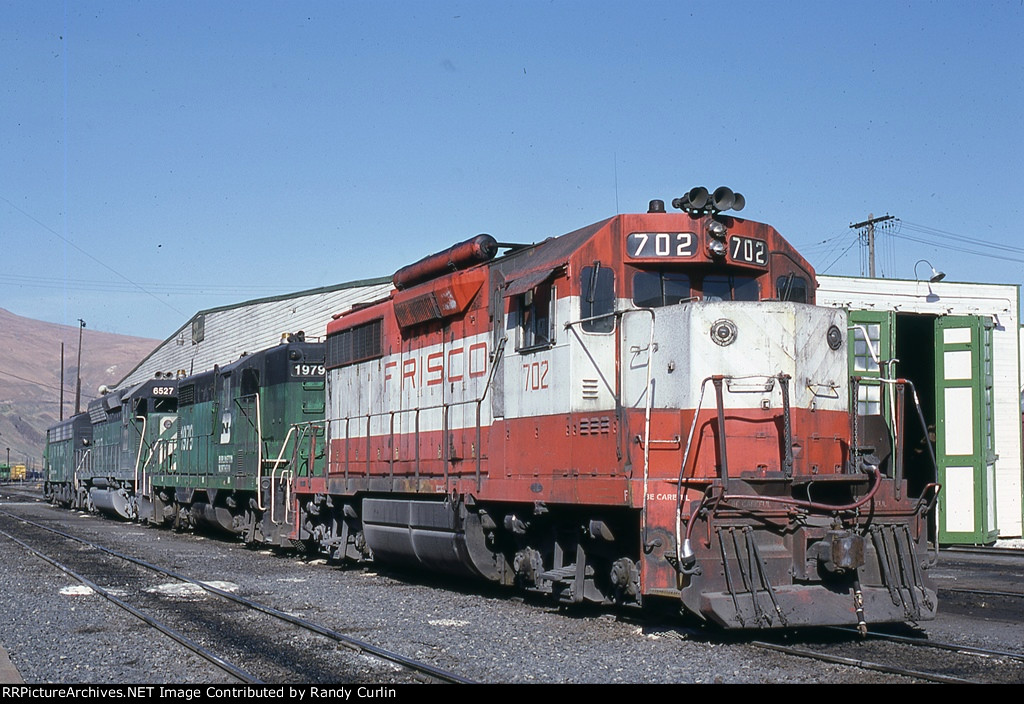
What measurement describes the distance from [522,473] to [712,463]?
7.33 ft

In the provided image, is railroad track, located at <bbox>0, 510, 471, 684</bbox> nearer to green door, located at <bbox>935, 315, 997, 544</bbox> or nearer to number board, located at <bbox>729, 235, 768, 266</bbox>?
number board, located at <bbox>729, 235, 768, 266</bbox>

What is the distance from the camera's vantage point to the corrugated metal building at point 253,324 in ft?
105

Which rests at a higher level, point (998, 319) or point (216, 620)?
point (998, 319)

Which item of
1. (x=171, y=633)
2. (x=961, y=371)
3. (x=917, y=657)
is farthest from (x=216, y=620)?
(x=961, y=371)

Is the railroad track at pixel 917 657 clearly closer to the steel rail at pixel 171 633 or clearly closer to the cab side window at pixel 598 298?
the cab side window at pixel 598 298

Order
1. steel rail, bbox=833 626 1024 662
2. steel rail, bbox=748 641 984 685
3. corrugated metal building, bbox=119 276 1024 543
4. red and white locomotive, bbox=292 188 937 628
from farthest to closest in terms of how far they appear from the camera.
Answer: corrugated metal building, bbox=119 276 1024 543, red and white locomotive, bbox=292 188 937 628, steel rail, bbox=833 626 1024 662, steel rail, bbox=748 641 984 685

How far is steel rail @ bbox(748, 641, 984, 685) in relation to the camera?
6832mm

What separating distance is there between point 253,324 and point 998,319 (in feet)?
81.9

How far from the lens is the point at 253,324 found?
125 ft

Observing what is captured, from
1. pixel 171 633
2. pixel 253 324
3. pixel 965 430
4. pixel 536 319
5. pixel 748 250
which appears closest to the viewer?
pixel 171 633

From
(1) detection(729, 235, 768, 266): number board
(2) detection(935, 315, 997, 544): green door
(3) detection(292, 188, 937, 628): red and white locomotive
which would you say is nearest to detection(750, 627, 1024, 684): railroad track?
(3) detection(292, 188, 937, 628): red and white locomotive

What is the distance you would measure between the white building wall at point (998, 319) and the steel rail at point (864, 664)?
13.6 m

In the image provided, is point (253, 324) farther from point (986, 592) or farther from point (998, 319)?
point (986, 592)

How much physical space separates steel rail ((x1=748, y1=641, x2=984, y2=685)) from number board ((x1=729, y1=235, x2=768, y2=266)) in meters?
3.17
